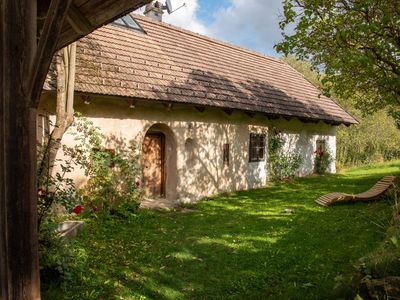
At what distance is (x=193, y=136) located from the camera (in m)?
12.1

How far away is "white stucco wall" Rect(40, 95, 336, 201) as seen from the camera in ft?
32.3

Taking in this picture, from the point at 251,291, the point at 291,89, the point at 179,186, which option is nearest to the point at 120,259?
the point at 251,291

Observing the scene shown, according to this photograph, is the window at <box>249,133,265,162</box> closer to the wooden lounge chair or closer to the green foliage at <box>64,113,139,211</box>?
the wooden lounge chair

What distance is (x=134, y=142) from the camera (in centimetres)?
1038

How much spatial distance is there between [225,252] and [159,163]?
5898 millimetres

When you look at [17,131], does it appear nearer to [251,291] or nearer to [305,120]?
[251,291]

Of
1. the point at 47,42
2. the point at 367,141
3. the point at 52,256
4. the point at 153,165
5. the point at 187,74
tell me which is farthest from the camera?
the point at 367,141

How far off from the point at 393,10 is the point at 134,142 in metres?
7.36

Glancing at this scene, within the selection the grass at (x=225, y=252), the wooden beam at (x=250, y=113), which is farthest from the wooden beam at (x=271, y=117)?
the grass at (x=225, y=252)

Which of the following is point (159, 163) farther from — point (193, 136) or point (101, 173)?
point (101, 173)

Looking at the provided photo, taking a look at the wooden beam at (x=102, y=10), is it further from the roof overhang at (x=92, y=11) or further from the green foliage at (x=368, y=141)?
the green foliage at (x=368, y=141)

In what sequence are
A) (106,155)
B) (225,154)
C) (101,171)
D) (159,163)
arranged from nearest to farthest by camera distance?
1. (101,171)
2. (106,155)
3. (159,163)
4. (225,154)

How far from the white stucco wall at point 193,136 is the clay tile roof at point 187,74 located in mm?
552

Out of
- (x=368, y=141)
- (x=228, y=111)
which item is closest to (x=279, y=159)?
(x=228, y=111)
